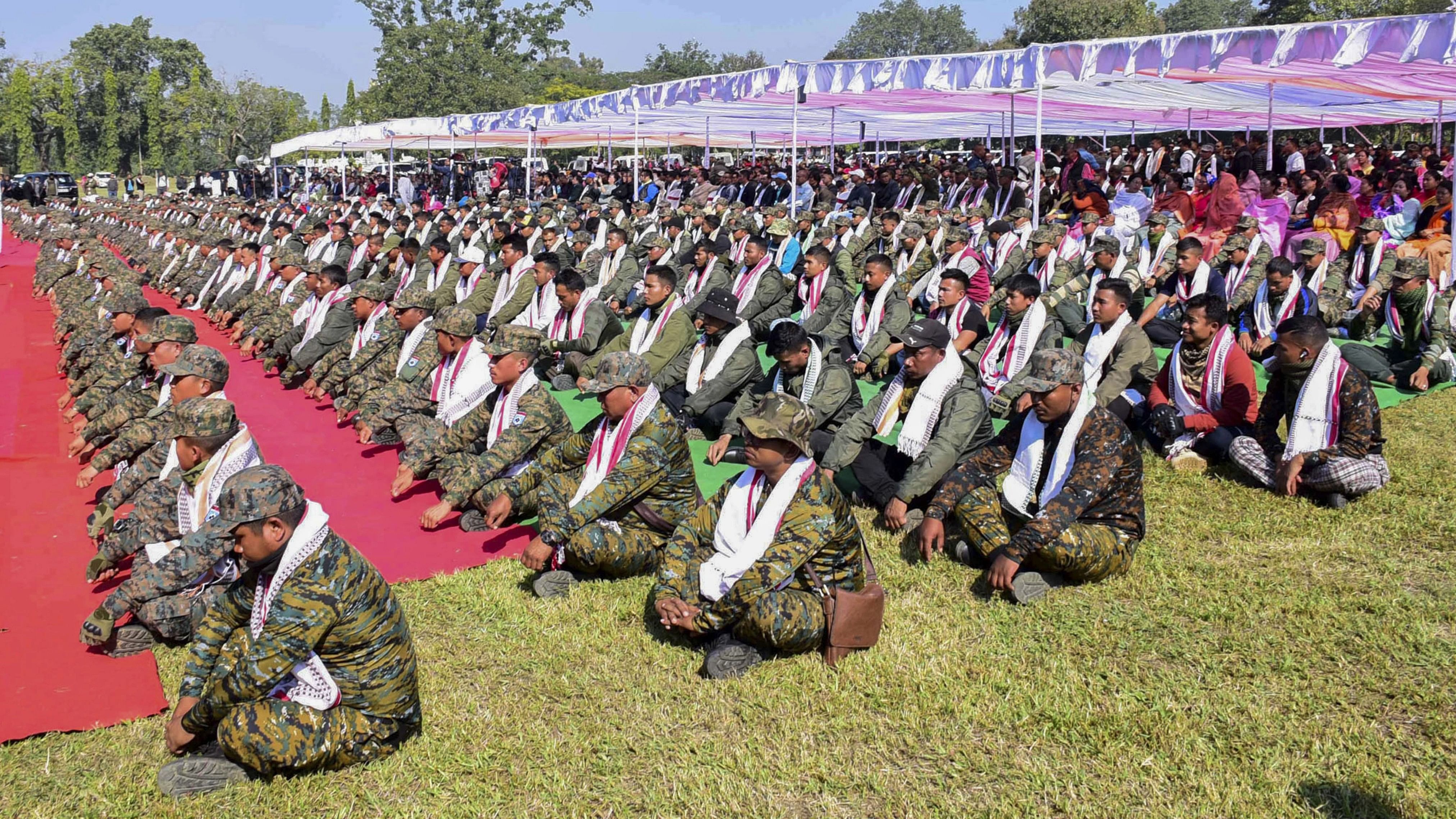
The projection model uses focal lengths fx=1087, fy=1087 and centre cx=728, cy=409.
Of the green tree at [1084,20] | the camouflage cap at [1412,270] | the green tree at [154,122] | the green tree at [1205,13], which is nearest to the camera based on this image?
the camouflage cap at [1412,270]

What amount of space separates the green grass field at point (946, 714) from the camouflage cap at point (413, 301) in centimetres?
327

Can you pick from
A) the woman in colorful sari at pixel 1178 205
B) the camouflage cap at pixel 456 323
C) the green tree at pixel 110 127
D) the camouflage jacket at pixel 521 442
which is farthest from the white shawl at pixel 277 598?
the green tree at pixel 110 127

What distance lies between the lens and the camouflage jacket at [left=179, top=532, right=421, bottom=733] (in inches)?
131

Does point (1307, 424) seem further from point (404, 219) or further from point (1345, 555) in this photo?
point (404, 219)

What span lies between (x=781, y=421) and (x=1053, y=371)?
1.39 metres

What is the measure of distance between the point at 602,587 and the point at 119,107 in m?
61.6

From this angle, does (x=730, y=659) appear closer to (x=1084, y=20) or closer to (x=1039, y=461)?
(x=1039, y=461)

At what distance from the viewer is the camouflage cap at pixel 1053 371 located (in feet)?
15.5

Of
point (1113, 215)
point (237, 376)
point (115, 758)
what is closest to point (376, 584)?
point (115, 758)

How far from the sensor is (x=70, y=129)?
53.7 metres

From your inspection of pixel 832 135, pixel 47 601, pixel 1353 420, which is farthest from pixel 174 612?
pixel 832 135

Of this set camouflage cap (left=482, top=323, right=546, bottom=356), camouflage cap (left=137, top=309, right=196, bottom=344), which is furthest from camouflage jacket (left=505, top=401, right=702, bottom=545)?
camouflage cap (left=137, top=309, right=196, bottom=344)

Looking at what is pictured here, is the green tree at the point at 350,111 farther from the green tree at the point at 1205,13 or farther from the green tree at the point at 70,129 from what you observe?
the green tree at the point at 1205,13

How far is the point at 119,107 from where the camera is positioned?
55.9 metres
